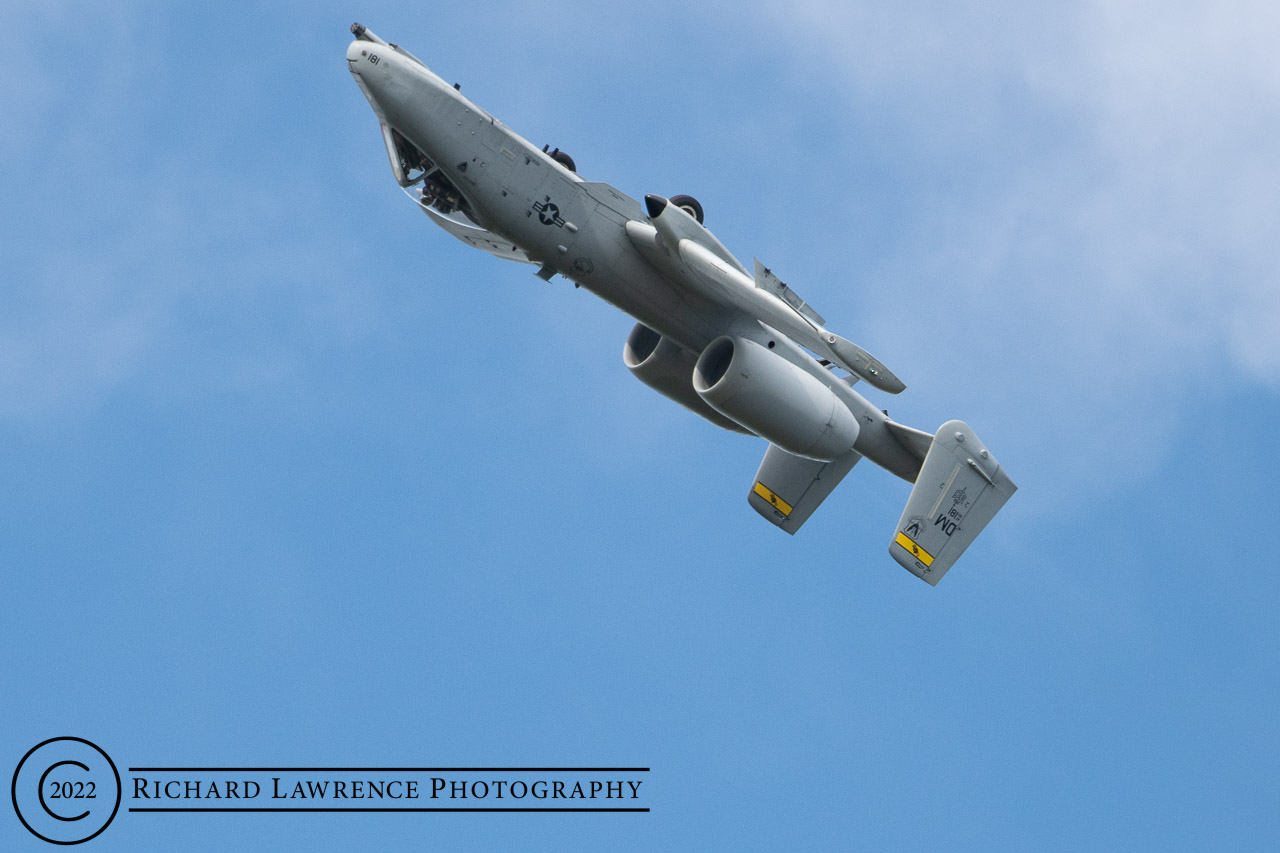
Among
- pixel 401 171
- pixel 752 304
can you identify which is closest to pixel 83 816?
pixel 401 171

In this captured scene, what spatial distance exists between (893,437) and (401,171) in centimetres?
1042

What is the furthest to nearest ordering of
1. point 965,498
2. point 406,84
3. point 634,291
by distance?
point 965,498 → point 634,291 → point 406,84

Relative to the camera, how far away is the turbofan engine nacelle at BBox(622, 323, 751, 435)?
29.9m

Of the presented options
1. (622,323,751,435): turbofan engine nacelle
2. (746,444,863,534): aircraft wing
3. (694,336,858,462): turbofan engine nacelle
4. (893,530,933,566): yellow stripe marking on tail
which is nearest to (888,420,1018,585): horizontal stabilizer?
(893,530,933,566): yellow stripe marking on tail

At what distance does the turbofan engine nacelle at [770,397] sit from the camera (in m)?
28.1

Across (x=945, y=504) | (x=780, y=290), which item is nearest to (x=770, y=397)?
(x=780, y=290)

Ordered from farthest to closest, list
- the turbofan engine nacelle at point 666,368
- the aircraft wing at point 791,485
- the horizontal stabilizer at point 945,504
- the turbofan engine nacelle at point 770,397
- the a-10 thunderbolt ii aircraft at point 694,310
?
the aircraft wing at point 791,485 → the horizontal stabilizer at point 945,504 → the turbofan engine nacelle at point 666,368 → the turbofan engine nacelle at point 770,397 → the a-10 thunderbolt ii aircraft at point 694,310

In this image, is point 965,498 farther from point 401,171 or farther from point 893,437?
point 401,171

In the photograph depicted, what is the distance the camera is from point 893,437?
30.9m

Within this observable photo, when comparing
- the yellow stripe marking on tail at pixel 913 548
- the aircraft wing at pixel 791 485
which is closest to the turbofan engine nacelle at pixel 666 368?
the aircraft wing at pixel 791 485

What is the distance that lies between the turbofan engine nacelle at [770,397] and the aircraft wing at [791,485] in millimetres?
2311

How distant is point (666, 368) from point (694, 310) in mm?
1730

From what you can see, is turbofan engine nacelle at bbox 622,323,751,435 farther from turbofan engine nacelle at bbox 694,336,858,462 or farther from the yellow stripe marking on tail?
the yellow stripe marking on tail

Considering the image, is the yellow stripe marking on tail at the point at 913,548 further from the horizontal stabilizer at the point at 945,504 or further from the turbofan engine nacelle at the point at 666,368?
the turbofan engine nacelle at the point at 666,368
